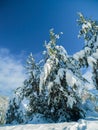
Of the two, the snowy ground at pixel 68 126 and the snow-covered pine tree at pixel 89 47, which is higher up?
the snow-covered pine tree at pixel 89 47

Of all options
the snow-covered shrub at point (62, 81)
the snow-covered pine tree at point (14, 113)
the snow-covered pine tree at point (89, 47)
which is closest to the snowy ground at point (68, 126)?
the snow-covered shrub at point (62, 81)

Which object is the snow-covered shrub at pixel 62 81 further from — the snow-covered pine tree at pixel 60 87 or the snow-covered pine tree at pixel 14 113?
the snow-covered pine tree at pixel 14 113

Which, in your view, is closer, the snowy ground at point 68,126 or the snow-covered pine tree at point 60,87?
the snowy ground at point 68,126

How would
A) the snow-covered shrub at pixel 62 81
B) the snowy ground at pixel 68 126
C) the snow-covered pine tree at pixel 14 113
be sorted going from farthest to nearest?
the snow-covered pine tree at pixel 14 113 < the snow-covered shrub at pixel 62 81 < the snowy ground at pixel 68 126

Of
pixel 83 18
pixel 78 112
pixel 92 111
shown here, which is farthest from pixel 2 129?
pixel 83 18

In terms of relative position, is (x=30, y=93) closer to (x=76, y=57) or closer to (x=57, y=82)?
(x=57, y=82)

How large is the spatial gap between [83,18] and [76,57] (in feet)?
8.88

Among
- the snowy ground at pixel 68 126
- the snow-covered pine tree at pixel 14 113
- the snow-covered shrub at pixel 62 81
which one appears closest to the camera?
the snowy ground at pixel 68 126

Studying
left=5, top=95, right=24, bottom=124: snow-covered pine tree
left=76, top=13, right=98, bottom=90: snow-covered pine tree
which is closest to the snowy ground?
left=76, top=13, right=98, bottom=90: snow-covered pine tree

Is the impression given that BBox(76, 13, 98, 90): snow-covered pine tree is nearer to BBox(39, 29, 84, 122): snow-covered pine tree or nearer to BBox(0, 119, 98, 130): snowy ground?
BBox(39, 29, 84, 122): snow-covered pine tree

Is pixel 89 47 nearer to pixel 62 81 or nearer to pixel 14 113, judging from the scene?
pixel 62 81

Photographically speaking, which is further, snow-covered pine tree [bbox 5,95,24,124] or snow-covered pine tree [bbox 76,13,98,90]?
snow-covered pine tree [bbox 5,95,24,124]

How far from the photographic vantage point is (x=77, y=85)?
42.1 feet

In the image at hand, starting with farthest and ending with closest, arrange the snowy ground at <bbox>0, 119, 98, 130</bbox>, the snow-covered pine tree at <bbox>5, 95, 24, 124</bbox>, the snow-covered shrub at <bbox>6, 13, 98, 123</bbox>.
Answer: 1. the snow-covered pine tree at <bbox>5, 95, 24, 124</bbox>
2. the snow-covered shrub at <bbox>6, 13, 98, 123</bbox>
3. the snowy ground at <bbox>0, 119, 98, 130</bbox>
